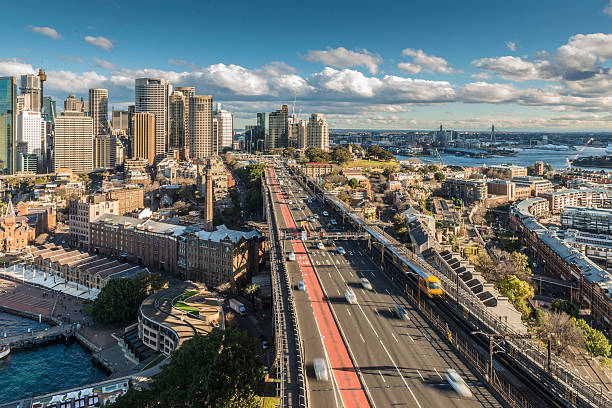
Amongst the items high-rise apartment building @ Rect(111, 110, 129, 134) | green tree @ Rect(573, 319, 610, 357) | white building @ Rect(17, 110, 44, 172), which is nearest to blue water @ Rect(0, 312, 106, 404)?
green tree @ Rect(573, 319, 610, 357)

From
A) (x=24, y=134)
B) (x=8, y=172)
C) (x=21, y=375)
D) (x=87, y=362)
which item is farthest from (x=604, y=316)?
(x=24, y=134)

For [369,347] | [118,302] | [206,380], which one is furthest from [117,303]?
[369,347]

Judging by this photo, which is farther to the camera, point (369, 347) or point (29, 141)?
point (29, 141)

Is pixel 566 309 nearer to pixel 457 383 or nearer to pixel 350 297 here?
pixel 350 297

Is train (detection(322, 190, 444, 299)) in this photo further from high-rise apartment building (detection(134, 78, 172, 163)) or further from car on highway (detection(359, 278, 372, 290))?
high-rise apartment building (detection(134, 78, 172, 163))

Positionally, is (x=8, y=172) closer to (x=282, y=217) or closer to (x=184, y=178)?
(x=184, y=178)

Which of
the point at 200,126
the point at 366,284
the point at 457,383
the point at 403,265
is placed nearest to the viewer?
the point at 457,383
